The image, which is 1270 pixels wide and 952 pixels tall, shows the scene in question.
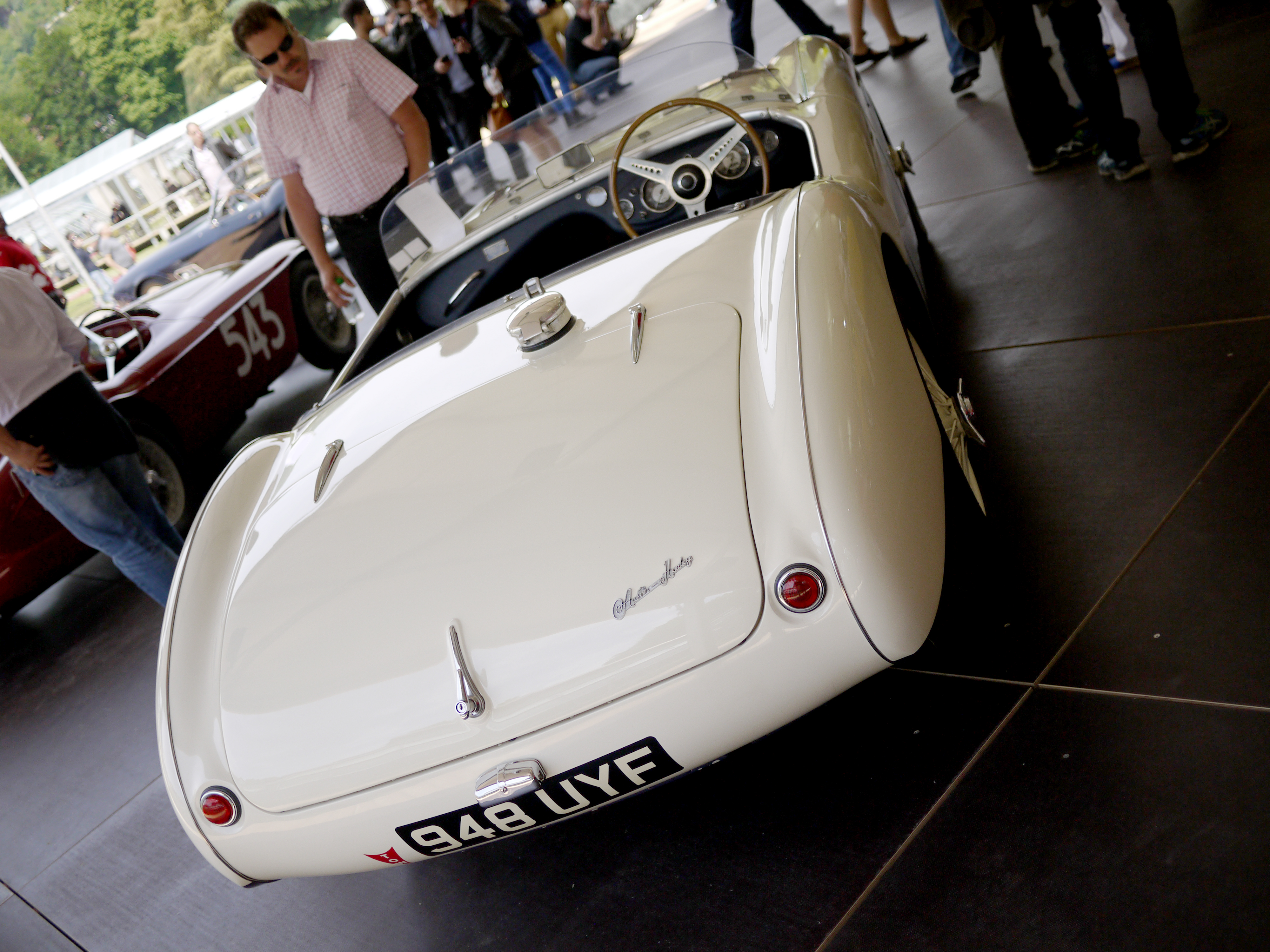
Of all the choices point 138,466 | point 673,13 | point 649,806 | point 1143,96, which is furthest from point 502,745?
point 673,13

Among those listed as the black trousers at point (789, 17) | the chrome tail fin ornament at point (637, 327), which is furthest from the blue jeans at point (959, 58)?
the chrome tail fin ornament at point (637, 327)

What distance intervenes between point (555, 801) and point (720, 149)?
1.77 m

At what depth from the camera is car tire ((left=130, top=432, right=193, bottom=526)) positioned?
4504 mm

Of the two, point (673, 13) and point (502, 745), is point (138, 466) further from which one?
point (673, 13)

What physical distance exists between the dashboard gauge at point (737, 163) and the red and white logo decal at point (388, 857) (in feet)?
6.32

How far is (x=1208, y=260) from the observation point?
2.96 metres

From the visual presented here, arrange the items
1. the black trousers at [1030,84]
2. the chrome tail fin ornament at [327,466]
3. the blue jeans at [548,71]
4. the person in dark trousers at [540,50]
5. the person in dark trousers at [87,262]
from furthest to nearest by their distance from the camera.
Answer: the person in dark trousers at [87,262]
the blue jeans at [548,71]
the person in dark trousers at [540,50]
the black trousers at [1030,84]
the chrome tail fin ornament at [327,466]

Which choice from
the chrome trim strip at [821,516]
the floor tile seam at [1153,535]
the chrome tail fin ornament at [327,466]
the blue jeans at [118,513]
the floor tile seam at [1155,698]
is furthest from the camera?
the blue jeans at [118,513]

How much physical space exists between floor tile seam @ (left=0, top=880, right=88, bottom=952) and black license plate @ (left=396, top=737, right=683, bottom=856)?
4.82 ft

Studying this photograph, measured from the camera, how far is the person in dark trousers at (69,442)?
3170mm

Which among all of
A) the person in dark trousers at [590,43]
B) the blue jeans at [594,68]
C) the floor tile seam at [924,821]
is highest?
the person in dark trousers at [590,43]

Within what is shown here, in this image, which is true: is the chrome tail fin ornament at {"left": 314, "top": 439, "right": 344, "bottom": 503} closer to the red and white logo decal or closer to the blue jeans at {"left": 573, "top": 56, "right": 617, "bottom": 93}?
the red and white logo decal

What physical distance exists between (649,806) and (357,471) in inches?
36.6

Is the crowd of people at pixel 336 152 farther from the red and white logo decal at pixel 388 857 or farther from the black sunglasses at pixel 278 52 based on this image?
the red and white logo decal at pixel 388 857
